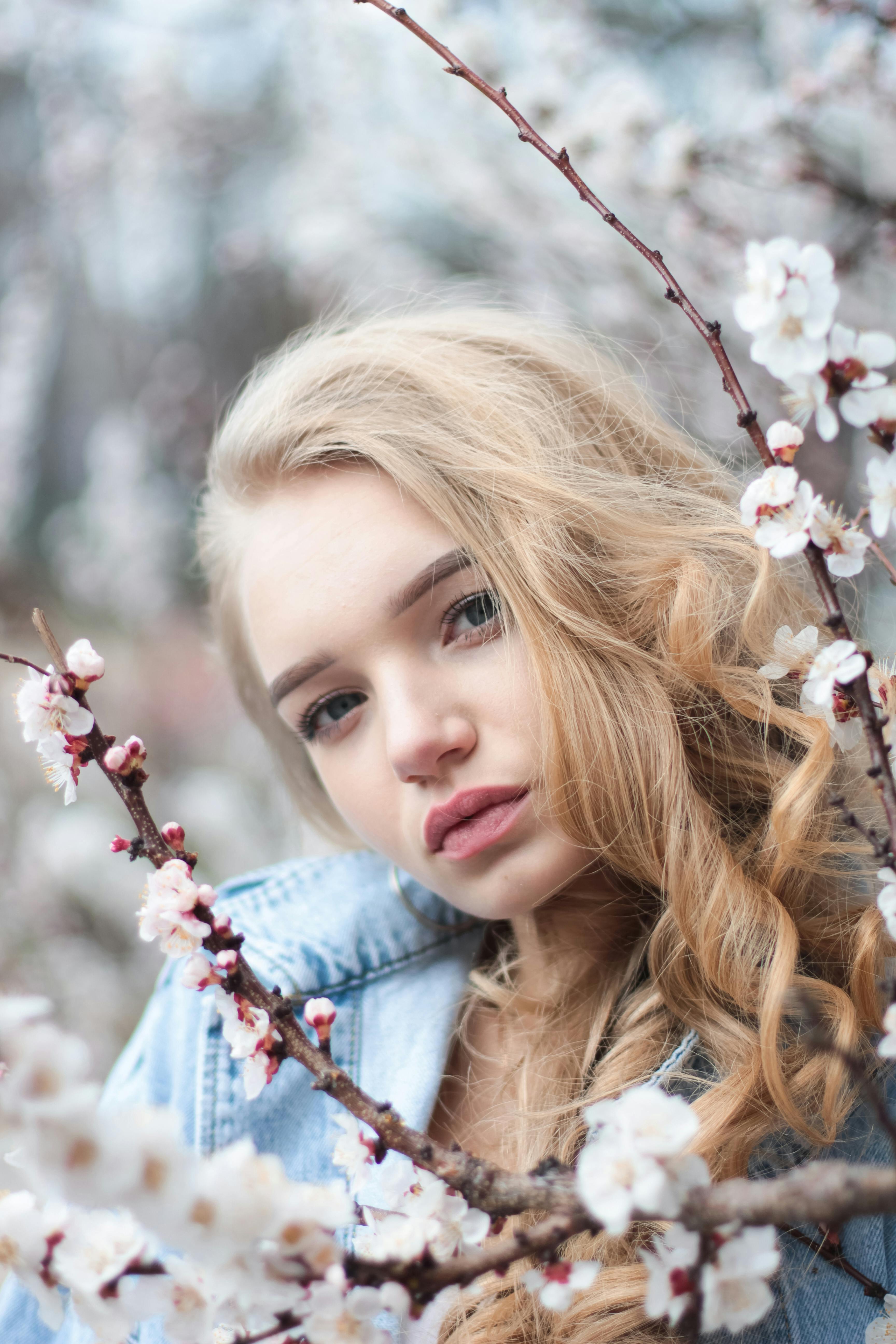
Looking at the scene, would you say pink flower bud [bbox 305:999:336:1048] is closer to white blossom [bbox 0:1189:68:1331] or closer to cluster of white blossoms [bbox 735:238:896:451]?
white blossom [bbox 0:1189:68:1331]

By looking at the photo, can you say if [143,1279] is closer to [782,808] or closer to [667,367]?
[782,808]

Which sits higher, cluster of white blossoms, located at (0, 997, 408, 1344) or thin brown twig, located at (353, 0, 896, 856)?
thin brown twig, located at (353, 0, 896, 856)

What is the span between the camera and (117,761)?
0.62 metres

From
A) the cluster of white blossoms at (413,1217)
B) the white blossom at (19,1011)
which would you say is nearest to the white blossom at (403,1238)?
the cluster of white blossoms at (413,1217)

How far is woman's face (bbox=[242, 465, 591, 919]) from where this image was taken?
2.82ft

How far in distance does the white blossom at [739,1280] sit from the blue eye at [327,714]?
67cm

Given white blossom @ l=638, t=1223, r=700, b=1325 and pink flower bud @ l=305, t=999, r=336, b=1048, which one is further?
pink flower bud @ l=305, t=999, r=336, b=1048

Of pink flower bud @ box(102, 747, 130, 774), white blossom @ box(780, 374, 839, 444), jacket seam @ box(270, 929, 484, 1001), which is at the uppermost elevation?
pink flower bud @ box(102, 747, 130, 774)

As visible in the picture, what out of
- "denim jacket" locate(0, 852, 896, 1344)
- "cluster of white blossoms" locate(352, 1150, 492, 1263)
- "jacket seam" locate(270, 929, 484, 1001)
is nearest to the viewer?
"cluster of white blossoms" locate(352, 1150, 492, 1263)

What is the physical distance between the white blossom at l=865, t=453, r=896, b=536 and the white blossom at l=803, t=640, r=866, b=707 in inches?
3.0

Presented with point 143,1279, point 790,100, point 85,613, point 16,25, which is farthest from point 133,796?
point 16,25

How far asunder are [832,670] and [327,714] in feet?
2.02

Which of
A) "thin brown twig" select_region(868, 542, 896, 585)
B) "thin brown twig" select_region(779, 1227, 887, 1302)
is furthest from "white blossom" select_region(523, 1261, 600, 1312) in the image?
"thin brown twig" select_region(868, 542, 896, 585)

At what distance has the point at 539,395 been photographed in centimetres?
103
